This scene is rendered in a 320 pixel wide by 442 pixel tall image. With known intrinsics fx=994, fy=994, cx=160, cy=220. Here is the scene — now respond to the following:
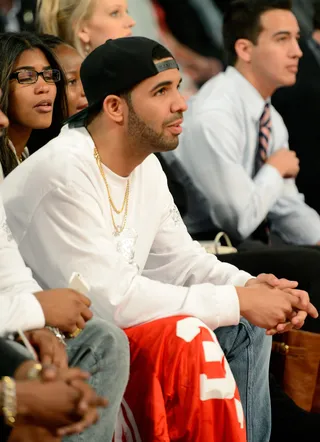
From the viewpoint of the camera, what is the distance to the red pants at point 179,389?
8.05 feet

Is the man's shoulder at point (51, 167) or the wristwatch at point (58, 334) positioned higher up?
the man's shoulder at point (51, 167)

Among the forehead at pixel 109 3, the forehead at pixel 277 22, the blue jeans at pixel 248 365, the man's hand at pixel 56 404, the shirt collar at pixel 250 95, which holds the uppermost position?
the forehead at pixel 109 3

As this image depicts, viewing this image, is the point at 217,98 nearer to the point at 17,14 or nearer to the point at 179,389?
the point at 17,14

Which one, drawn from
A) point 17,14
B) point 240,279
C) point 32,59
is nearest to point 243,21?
point 17,14

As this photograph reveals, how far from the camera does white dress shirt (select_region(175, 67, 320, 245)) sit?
4074 mm

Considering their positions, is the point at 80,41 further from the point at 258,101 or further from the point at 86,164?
the point at 86,164

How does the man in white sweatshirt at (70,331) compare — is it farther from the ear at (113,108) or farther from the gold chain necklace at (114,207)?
the ear at (113,108)

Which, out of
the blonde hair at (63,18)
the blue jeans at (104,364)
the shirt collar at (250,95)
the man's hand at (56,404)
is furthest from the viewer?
the shirt collar at (250,95)

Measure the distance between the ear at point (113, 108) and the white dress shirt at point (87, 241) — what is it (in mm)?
91

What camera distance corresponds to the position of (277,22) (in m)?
4.57

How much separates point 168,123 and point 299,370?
90 centimetres

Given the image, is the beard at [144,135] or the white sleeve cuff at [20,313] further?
the beard at [144,135]

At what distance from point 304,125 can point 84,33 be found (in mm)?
1367

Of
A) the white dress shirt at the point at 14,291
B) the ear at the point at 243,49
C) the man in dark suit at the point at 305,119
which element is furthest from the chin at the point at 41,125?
the man in dark suit at the point at 305,119
